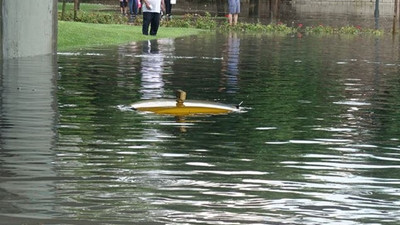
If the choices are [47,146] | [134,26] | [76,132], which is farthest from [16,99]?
[134,26]

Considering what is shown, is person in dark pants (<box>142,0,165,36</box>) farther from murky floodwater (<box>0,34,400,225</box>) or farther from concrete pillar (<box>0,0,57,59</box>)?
murky floodwater (<box>0,34,400,225</box>)

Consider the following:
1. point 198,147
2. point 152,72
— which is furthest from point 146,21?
point 198,147

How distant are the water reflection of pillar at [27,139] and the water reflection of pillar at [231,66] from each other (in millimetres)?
2937

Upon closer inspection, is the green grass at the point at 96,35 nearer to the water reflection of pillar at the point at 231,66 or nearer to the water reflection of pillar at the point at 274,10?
the water reflection of pillar at the point at 231,66

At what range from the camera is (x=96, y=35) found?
32.9m

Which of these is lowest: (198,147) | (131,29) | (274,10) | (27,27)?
(274,10)

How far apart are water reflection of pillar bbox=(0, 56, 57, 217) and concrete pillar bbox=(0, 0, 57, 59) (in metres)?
2.31

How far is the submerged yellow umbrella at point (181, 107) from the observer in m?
14.9

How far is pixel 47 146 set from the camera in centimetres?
1175

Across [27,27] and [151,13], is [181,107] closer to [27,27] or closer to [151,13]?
[27,27]

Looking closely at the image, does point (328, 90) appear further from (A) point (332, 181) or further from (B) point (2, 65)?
(A) point (332, 181)

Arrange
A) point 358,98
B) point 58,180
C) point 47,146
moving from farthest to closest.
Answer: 1. point 358,98
2. point 47,146
3. point 58,180

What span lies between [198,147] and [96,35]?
2123 centimetres

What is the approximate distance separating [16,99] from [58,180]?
6.51m
